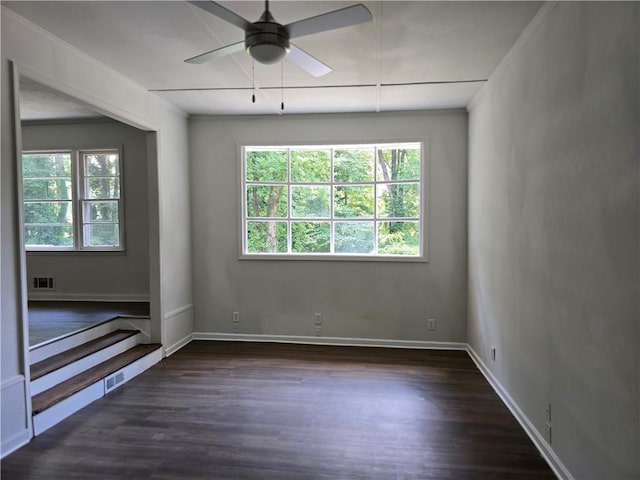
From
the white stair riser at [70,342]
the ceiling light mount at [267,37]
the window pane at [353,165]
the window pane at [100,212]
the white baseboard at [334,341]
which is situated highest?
the ceiling light mount at [267,37]

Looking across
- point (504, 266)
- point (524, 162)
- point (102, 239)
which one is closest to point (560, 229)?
point (524, 162)

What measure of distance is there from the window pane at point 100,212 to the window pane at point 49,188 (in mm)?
292

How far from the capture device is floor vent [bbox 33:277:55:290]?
496cm

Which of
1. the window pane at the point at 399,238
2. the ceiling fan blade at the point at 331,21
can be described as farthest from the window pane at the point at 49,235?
the ceiling fan blade at the point at 331,21

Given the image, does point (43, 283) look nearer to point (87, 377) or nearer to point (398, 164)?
point (87, 377)

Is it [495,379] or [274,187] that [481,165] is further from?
[274,187]

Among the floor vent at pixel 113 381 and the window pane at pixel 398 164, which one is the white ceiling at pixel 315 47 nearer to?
the window pane at pixel 398 164

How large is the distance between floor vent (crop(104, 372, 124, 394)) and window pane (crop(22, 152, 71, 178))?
3.09 metres

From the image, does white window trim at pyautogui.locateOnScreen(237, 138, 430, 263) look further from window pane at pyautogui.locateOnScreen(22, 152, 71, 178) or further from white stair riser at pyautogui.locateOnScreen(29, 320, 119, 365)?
window pane at pyautogui.locateOnScreen(22, 152, 71, 178)

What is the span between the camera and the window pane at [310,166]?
4453mm

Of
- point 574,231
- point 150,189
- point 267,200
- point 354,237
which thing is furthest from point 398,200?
point 150,189

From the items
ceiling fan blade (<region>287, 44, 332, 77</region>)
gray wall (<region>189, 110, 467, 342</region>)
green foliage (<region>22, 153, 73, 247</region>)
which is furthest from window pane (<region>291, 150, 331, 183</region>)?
green foliage (<region>22, 153, 73, 247</region>)

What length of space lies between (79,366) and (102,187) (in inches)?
105

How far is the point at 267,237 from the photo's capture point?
4.53 m
